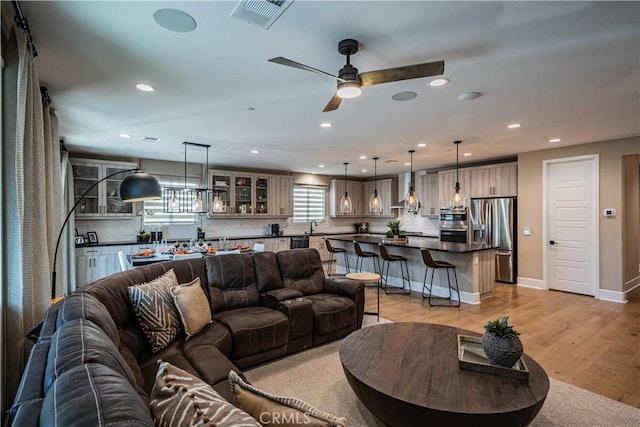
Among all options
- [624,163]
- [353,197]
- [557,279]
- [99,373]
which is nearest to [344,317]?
[99,373]

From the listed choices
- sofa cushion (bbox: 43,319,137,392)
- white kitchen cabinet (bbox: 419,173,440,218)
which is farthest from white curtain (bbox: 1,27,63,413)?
white kitchen cabinet (bbox: 419,173,440,218)

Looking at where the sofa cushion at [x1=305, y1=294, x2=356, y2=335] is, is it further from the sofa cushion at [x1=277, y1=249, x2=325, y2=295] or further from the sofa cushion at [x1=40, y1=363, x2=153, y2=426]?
the sofa cushion at [x1=40, y1=363, x2=153, y2=426]

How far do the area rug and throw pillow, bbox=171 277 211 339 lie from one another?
0.67 metres

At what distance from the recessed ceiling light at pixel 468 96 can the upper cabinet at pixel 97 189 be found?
6.11 m

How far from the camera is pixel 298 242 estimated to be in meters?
8.62

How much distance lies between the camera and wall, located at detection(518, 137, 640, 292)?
17.0 ft

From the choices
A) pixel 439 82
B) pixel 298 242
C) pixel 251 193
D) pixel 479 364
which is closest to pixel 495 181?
pixel 439 82

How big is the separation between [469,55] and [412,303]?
3829mm

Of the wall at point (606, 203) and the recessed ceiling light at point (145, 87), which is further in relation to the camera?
the wall at point (606, 203)

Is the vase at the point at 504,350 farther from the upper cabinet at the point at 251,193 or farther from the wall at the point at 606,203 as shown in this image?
the upper cabinet at the point at 251,193

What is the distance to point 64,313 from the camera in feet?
5.23

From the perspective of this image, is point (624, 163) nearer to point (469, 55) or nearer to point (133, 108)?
point (469, 55)

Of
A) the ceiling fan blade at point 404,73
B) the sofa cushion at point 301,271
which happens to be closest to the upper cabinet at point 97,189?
the sofa cushion at point 301,271

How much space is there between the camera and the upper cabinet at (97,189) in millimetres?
5992
